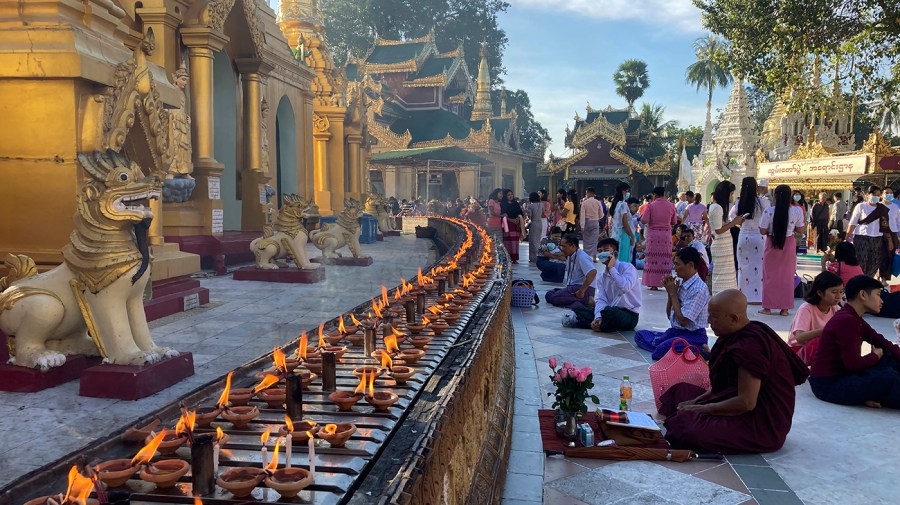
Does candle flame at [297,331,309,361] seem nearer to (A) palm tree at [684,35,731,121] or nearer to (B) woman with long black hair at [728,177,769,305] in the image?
(B) woman with long black hair at [728,177,769,305]

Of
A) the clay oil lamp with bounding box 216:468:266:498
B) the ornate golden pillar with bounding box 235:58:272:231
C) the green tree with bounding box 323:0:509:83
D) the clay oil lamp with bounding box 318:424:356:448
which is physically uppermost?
the green tree with bounding box 323:0:509:83

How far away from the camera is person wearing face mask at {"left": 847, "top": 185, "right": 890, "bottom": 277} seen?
11438 mm

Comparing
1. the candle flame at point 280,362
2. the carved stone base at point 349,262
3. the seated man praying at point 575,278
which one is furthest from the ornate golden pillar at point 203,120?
the candle flame at point 280,362

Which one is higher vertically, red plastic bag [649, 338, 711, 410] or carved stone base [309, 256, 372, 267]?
carved stone base [309, 256, 372, 267]

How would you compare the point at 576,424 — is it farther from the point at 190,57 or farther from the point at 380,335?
the point at 190,57

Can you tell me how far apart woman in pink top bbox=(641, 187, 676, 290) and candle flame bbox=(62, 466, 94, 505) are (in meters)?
9.75

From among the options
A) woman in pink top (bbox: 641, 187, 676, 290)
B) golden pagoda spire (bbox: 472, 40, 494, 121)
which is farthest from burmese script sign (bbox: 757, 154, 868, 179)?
golden pagoda spire (bbox: 472, 40, 494, 121)

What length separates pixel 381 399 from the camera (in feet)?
8.49

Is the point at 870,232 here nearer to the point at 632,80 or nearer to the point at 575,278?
the point at 575,278

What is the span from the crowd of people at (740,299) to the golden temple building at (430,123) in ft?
62.7

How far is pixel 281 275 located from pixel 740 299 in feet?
26.9

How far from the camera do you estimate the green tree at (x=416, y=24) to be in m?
45.7

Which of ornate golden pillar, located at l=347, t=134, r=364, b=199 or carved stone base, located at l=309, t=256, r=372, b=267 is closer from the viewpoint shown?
carved stone base, located at l=309, t=256, r=372, b=267

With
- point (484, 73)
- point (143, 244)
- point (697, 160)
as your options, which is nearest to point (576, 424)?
point (143, 244)
